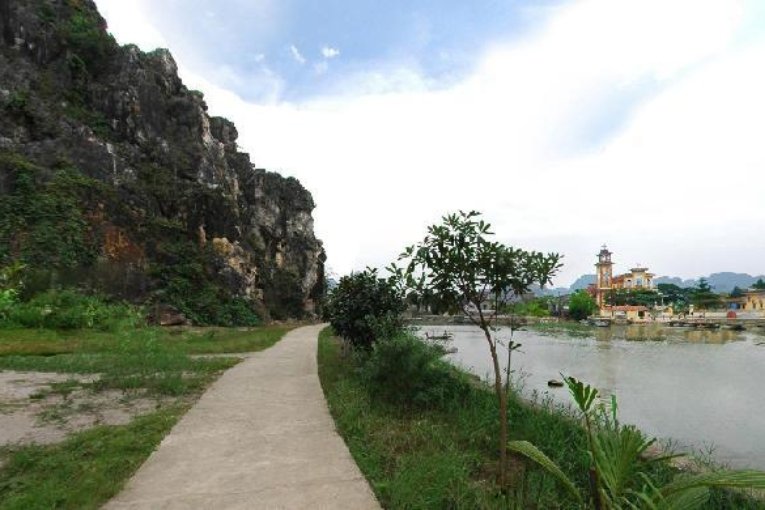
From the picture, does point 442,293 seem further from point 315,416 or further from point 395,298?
point 395,298

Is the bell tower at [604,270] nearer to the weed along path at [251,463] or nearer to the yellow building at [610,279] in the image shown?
the yellow building at [610,279]

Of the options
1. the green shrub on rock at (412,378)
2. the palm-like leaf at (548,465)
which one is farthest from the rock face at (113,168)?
the palm-like leaf at (548,465)

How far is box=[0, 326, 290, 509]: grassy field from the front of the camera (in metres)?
4.68

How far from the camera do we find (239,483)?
15.8 feet

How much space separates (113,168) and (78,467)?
38576 millimetres

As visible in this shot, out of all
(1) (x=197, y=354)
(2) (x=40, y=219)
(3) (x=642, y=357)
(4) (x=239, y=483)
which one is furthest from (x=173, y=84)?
(4) (x=239, y=483)

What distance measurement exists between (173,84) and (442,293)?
2110 inches


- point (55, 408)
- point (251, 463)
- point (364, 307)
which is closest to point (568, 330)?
point (364, 307)

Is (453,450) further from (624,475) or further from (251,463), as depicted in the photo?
(624,475)

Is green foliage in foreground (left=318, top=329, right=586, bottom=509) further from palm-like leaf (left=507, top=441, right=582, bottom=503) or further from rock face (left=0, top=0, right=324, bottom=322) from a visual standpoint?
rock face (left=0, top=0, right=324, bottom=322)

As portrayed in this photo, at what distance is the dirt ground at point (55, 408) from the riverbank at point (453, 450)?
150 inches

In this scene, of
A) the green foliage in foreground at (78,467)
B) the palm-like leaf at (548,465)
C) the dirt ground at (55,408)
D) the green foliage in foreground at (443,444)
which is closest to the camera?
the palm-like leaf at (548,465)

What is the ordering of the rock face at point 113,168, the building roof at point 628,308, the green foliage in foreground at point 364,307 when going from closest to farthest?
1. the green foliage in foreground at point 364,307
2. the rock face at point 113,168
3. the building roof at point 628,308

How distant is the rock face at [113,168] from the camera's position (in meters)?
32.1
